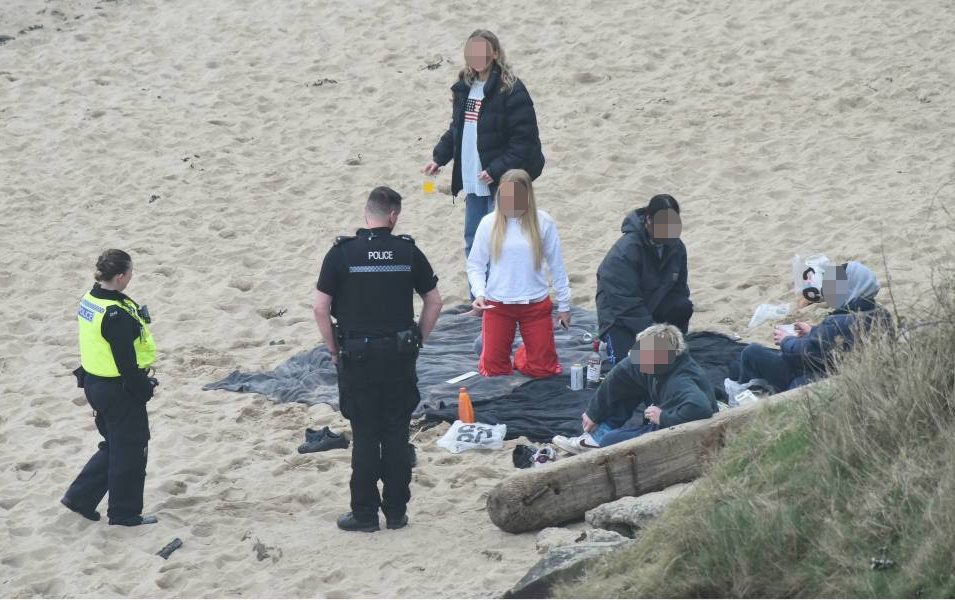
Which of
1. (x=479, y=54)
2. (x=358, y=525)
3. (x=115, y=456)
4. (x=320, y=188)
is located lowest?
(x=358, y=525)

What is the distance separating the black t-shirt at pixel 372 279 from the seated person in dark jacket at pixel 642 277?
1994 mm

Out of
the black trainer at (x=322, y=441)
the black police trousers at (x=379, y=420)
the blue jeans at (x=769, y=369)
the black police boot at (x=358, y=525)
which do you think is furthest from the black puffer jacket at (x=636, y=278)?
the black police boot at (x=358, y=525)

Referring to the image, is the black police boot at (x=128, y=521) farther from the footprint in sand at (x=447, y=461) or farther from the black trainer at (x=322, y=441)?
the footprint in sand at (x=447, y=461)

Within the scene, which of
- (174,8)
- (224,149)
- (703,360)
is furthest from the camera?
(174,8)

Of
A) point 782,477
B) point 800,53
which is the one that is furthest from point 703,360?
point 800,53

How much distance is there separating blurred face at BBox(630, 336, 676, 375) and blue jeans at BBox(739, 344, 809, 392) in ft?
3.27

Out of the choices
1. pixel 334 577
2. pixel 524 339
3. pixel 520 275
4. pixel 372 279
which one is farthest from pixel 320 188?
pixel 334 577

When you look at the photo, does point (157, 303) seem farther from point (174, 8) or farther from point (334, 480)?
point (174, 8)

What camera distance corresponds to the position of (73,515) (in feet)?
24.8

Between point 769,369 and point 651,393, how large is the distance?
0.99m

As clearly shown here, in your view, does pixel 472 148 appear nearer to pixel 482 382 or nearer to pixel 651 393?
pixel 482 382

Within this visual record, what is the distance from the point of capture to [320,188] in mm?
13344

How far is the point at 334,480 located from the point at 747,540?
3417 millimetres

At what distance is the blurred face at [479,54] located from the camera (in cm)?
967
